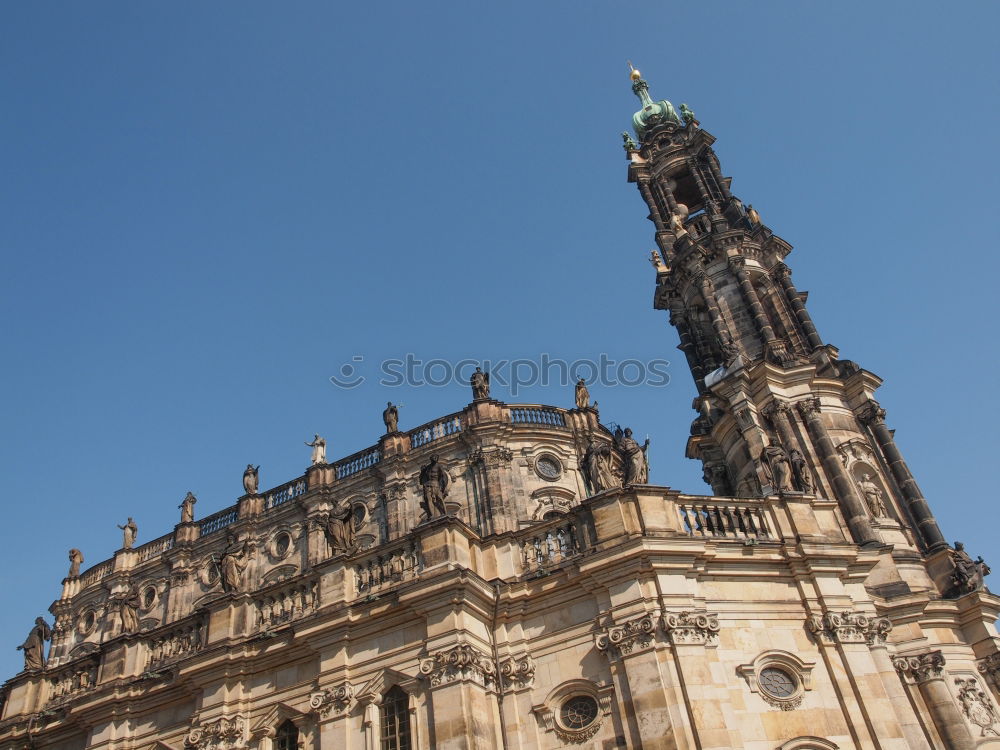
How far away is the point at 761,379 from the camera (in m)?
29.0

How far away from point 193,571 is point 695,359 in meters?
25.2

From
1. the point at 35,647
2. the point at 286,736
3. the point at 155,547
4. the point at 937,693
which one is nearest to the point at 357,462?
the point at 155,547

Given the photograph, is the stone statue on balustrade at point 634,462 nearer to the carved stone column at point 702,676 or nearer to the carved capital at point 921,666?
the carved stone column at point 702,676

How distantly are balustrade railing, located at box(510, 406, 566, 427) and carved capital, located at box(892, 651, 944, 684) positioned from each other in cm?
1741

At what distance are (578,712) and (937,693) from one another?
36.0ft

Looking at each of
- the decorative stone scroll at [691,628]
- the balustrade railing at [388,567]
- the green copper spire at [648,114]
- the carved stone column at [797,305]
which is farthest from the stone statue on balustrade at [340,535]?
the green copper spire at [648,114]

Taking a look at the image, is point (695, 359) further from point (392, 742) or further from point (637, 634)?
point (392, 742)

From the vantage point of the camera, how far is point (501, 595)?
714 inches

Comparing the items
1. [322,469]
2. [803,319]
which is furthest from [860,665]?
[322,469]

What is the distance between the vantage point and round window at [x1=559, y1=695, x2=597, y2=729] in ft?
53.9

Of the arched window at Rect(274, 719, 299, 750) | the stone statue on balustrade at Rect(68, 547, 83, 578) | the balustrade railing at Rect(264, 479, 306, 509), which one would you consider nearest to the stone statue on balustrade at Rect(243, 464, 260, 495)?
the balustrade railing at Rect(264, 479, 306, 509)

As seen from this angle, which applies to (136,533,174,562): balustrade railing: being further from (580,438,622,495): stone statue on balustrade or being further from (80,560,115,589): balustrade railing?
(580,438,622,495): stone statue on balustrade

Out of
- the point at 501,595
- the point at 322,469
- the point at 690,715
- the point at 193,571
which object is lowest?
the point at 690,715

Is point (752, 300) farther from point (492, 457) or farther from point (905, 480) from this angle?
point (492, 457)
